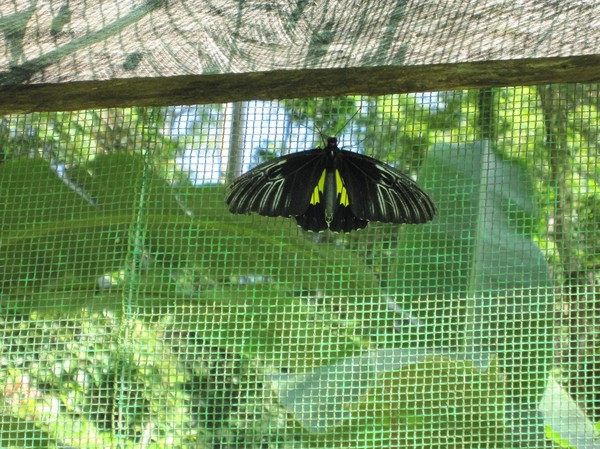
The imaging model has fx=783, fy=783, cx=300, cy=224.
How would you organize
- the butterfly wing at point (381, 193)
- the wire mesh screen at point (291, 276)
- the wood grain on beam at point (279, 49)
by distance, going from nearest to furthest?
the wood grain on beam at point (279, 49), the butterfly wing at point (381, 193), the wire mesh screen at point (291, 276)

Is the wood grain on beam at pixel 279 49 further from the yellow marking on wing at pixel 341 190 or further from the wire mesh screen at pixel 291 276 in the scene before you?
the wire mesh screen at pixel 291 276

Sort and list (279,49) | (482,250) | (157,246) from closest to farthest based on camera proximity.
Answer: (279,49)
(482,250)
(157,246)

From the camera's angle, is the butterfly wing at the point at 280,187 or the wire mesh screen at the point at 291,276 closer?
the butterfly wing at the point at 280,187

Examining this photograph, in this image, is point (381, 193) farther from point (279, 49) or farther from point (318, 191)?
point (279, 49)

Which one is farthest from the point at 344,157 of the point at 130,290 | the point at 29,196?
the point at 29,196

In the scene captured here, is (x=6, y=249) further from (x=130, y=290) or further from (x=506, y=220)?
(x=506, y=220)

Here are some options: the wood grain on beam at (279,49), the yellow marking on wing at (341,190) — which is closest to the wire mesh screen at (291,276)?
the yellow marking on wing at (341,190)

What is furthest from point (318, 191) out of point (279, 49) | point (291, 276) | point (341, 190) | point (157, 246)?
point (279, 49)
